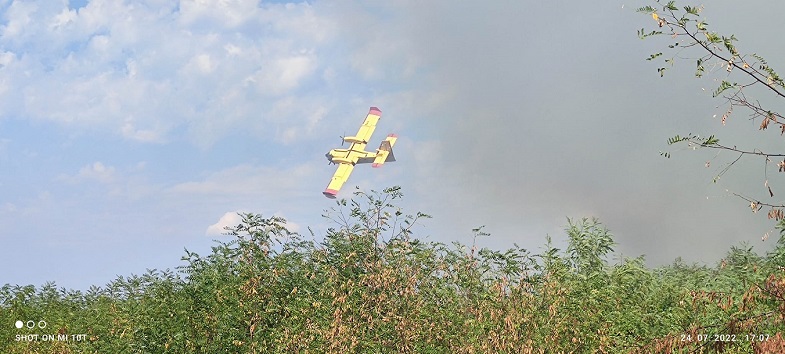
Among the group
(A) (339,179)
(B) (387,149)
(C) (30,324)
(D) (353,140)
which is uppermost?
(B) (387,149)

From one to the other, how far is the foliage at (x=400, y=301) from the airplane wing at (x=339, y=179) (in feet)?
95.1

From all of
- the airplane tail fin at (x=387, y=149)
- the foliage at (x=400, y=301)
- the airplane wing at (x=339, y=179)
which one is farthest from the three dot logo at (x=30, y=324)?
the airplane tail fin at (x=387, y=149)

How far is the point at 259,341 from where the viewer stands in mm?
13711

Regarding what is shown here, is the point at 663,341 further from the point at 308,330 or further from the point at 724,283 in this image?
the point at 724,283

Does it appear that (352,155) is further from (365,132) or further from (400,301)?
(400,301)

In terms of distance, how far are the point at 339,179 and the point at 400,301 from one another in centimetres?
3306

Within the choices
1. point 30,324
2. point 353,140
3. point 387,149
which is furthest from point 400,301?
point 387,149

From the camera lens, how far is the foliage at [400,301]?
11953mm

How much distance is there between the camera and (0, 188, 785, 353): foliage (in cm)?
A: 1195

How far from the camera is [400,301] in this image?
41.5 feet

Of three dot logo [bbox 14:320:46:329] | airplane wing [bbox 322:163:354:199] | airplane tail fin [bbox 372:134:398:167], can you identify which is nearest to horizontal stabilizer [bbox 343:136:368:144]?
airplane wing [bbox 322:163:354:199]

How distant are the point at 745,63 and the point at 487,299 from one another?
20.4 ft

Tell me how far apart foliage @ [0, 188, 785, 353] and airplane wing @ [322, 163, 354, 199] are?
28992mm

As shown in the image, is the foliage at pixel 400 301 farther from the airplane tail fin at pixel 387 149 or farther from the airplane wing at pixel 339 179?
the airplane tail fin at pixel 387 149
